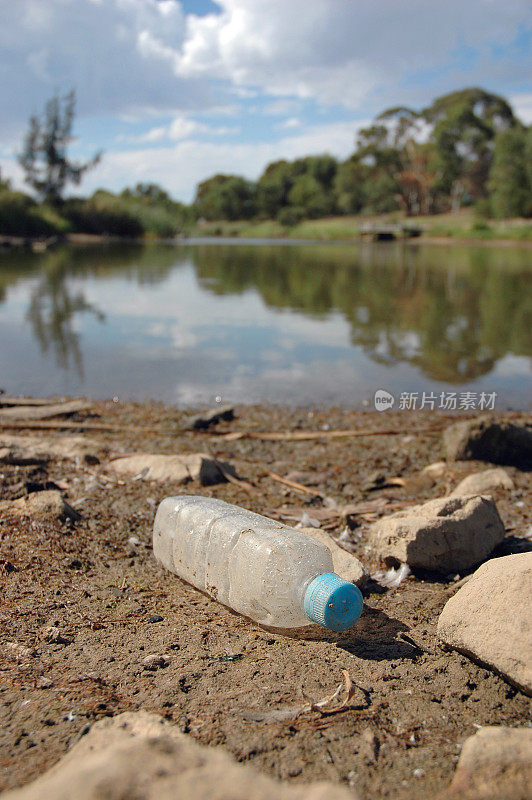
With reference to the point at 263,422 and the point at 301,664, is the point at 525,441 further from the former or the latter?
the point at 301,664

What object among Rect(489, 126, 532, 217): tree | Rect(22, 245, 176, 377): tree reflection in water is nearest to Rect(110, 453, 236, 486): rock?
Rect(22, 245, 176, 377): tree reflection in water

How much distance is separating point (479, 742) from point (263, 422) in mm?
5613

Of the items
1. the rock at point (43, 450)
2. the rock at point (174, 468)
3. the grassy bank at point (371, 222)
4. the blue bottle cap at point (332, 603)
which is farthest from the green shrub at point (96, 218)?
the blue bottle cap at point (332, 603)

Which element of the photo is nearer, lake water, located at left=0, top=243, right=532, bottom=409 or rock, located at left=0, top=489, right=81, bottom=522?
rock, located at left=0, top=489, right=81, bottom=522

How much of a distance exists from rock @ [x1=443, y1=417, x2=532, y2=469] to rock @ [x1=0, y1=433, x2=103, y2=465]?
131 inches

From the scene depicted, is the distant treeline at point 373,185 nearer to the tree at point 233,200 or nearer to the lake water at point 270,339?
the tree at point 233,200

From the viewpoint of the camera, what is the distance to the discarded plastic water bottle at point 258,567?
9.00 ft

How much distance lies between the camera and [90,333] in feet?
43.9

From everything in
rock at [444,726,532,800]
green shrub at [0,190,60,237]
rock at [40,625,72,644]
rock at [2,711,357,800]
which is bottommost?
rock at [40,625,72,644]

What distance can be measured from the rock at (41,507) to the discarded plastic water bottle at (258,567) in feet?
2.47

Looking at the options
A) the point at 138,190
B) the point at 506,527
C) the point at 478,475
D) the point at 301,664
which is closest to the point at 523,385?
the point at 478,475

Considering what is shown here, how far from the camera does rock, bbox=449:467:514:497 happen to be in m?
4.98

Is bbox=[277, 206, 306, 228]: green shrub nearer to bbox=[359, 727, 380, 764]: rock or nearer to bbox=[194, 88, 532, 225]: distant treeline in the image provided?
bbox=[194, 88, 532, 225]: distant treeline

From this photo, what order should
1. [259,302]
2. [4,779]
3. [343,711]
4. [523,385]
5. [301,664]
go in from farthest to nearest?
[259,302] < [523,385] < [301,664] < [343,711] < [4,779]
